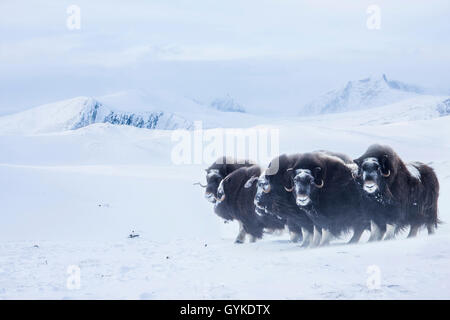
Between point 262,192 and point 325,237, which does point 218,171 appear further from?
point 325,237

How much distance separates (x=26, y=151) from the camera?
162 ft

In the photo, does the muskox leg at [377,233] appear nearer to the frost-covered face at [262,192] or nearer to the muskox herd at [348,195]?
the muskox herd at [348,195]

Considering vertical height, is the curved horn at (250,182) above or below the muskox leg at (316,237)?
above

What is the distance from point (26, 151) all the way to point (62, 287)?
44.8 metres

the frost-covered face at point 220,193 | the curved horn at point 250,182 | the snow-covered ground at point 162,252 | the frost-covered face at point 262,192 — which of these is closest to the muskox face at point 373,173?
the snow-covered ground at point 162,252

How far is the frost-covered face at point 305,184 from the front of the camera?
9570mm

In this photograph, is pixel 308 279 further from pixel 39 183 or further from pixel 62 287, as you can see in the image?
pixel 39 183

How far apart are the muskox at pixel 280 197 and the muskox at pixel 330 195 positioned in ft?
0.75

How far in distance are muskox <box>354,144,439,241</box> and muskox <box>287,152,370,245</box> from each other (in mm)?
264

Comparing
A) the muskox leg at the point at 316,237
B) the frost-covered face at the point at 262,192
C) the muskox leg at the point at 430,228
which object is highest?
the frost-covered face at the point at 262,192

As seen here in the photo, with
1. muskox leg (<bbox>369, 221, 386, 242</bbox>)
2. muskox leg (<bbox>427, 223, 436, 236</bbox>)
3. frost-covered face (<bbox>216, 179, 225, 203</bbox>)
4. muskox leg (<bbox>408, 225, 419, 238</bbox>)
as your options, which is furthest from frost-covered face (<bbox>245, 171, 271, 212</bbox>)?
muskox leg (<bbox>427, 223, 436, 236</bbox>)

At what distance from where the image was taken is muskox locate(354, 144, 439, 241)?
9.44 meters

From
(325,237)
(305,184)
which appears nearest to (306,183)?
(305,184)
